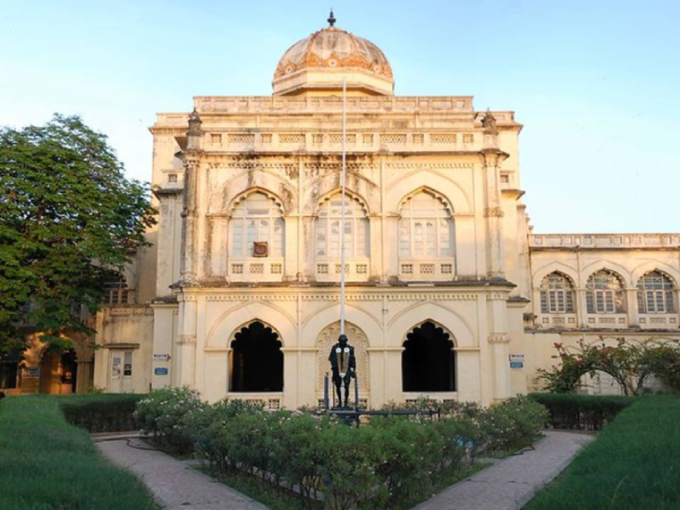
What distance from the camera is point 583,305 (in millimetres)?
35156

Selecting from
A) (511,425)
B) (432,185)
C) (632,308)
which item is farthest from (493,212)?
(632,308)

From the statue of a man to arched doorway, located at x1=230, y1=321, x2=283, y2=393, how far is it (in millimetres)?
9775

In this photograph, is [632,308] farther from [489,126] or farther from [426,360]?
[489,126]

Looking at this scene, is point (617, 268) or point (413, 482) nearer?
point (413, 482)

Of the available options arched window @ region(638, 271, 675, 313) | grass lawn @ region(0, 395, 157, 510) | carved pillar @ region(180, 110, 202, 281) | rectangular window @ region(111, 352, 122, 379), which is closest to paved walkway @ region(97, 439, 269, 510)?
grass lawn @ region(0, 395, 157, 510)

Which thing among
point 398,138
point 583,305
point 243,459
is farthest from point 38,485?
point 583,305

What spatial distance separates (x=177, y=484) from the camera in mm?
12375

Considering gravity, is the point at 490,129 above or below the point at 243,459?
above

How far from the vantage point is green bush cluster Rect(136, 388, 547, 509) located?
9.49 m

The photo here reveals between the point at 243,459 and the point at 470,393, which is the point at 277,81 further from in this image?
the point at 243,459

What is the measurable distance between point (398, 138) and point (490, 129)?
10.3ft

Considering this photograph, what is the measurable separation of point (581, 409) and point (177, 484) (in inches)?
544

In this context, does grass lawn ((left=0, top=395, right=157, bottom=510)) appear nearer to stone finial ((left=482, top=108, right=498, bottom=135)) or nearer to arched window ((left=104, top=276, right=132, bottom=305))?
stone finial ((left=482, top=108, right=498, bottom=135))

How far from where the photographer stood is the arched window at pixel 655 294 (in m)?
35.2
